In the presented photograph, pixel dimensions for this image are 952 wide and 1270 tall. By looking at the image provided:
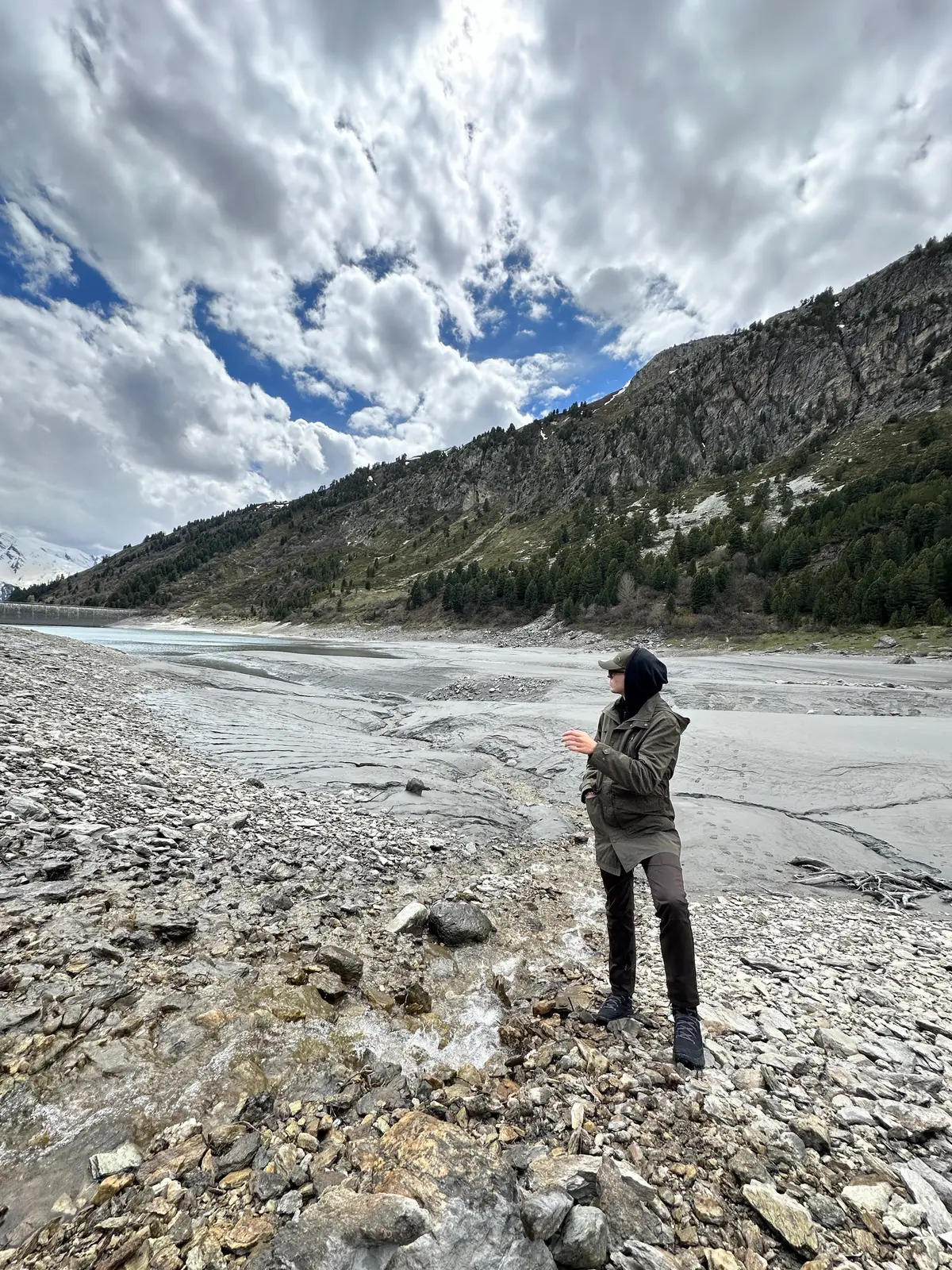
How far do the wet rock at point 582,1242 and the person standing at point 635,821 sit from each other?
1877mm

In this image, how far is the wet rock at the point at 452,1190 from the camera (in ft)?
8.10

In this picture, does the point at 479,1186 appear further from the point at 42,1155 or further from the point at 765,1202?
the point at 42,1155

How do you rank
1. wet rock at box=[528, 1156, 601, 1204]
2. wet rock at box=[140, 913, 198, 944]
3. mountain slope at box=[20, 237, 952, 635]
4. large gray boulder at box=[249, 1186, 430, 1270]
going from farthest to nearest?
mountain slope at box=[20, 237, 952, 635] → wet rock at box=[140, 913, 198, 944] → wet rock at box=[528, 1156, 601, 1204] → large gray boulder at box=[249, 1186, 430, 1270]

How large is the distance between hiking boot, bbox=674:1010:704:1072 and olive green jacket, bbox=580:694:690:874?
114cm

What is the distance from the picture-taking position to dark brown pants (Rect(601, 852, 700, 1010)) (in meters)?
4.20

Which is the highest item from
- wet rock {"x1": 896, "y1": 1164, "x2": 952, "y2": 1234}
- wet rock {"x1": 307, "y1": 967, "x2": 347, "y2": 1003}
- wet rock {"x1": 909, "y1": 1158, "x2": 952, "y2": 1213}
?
wet rock {"x1": 896, "y1": 1164, "x2": 952, "y2": 1234}

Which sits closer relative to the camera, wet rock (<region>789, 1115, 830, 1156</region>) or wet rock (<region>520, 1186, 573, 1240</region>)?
wet rock (<region>520, 1186, 573, 1240</region>)

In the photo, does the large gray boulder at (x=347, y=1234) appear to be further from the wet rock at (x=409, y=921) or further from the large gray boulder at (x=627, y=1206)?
the wet rock at (x=409, y=921)

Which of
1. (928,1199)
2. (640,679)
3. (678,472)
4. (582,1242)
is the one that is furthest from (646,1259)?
(678,472)

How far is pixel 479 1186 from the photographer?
9.25 ft

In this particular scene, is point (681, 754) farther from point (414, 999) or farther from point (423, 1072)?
point (423, 1072)

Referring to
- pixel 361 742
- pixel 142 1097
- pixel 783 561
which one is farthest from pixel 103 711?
pixel 783 561

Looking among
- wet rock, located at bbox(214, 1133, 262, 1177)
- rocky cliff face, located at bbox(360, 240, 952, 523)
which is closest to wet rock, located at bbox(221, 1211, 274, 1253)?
wet rock, located at bbox(214, 1133, 262, 1177)

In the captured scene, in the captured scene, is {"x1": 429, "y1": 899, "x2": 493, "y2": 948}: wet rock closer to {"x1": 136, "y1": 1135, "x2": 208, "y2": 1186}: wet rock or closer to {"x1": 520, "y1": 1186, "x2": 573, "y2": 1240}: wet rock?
{"x1": 136, "y1": 1135, "x2": 208, "y2": 1186}: wet rock
